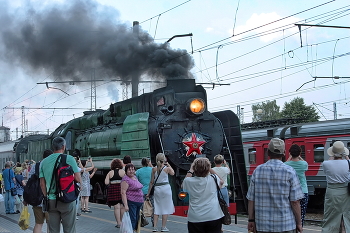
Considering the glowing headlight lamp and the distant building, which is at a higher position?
the distant building

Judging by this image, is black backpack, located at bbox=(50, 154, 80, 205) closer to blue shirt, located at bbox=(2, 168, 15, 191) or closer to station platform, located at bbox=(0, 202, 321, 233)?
station platform, located at bbox=(0, 202, 321, 233)

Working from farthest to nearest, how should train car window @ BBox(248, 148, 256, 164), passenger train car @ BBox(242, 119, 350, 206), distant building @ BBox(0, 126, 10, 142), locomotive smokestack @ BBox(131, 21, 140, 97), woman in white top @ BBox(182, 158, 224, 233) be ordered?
distant building @ BBox(0, 126, 10, 142), train car window @ BBox(248, 148, 256, 164), locomotive smokestack @ BBox(131, 21, 140, 97), passenger train car @ BBox(242, 119, 350, 206), woman in white top @ BBox(182, 158, 224, 233)

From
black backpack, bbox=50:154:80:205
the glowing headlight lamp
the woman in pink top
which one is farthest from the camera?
the glowing headlight lamp

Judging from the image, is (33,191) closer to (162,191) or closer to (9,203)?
(162,191)

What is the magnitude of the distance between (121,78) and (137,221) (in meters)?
11.6

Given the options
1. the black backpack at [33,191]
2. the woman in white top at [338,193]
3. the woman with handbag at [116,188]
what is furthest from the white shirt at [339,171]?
the black backpack at [33,191]

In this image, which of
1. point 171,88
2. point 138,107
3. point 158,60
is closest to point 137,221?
point 171,88

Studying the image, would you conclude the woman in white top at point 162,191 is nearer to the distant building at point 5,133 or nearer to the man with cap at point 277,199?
the man with cap at point 277,199

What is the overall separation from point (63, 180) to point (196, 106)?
6.71m

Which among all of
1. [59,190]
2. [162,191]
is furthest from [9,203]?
[59,190]

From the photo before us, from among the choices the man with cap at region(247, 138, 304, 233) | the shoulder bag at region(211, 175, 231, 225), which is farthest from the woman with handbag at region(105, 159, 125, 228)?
the man with cap at region(247, 138, 304, 233)

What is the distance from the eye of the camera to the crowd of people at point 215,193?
17.4 ft

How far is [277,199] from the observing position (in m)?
5.29

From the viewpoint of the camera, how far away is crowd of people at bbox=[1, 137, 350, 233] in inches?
209
